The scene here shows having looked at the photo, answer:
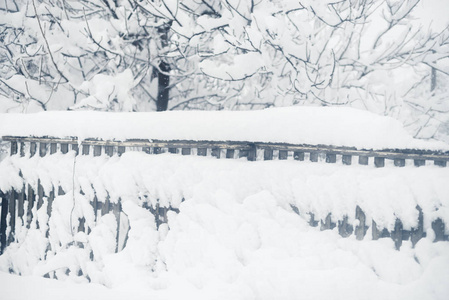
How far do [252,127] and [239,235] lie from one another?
0.97 m

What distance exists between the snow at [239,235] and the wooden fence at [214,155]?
65 millimetres

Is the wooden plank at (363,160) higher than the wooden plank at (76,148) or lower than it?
higher

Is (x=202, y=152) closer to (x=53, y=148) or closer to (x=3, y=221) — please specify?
(x=53, y=148)

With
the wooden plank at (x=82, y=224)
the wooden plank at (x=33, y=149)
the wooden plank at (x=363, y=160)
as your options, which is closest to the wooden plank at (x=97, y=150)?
the wooden plank at (x=82, y=224)

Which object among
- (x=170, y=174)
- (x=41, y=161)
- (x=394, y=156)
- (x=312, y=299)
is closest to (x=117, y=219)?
(x=170, y=174)

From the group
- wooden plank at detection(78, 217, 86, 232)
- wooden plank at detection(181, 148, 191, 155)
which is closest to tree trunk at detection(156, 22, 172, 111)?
wooden plank at detection(78, 217, 86, 232)

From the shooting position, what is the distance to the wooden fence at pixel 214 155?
8.32ft

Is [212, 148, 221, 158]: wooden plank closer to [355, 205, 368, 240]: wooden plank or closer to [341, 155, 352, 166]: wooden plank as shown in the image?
[341, 155, 352, 166]: wooden plank

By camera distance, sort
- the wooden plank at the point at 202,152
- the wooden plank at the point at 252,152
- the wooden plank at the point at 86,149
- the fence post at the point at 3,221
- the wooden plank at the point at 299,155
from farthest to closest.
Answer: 1. the fence post at the point at 3,221
2. the wooden plank at the point at 86,149
3. the wooden plank at the point at 202,152
4. the wooden plank at the point at 252,152
5. the wooden plank at the point at 299,155

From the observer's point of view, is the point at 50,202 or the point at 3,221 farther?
the point at 3,221

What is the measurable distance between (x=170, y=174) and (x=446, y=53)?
4622 millimetres

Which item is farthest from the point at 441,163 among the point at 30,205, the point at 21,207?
the point at 21,207

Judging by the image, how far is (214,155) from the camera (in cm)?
316

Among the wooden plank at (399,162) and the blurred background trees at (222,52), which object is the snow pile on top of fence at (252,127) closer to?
the wooden plank at (399,162)
